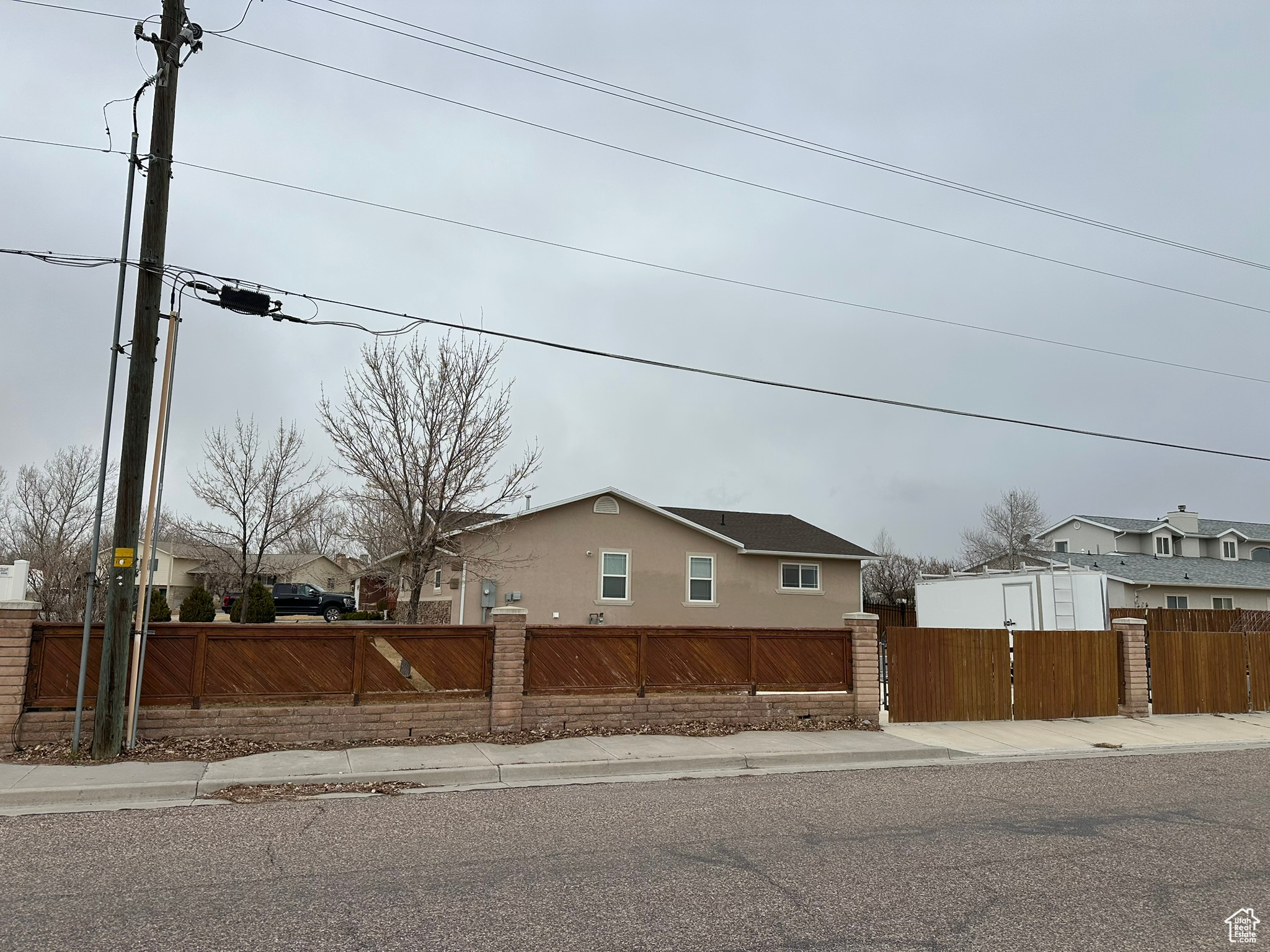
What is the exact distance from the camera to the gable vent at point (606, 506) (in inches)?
1045

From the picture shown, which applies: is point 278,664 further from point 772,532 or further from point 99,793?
point 772,532

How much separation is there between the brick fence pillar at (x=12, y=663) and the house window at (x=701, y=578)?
64.0 feet

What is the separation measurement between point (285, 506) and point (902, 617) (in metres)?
22.8

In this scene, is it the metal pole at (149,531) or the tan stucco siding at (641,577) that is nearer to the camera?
the metal pole at (149,531)

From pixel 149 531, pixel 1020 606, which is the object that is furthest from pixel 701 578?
pixel 149 531

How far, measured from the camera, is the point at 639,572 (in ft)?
88.0

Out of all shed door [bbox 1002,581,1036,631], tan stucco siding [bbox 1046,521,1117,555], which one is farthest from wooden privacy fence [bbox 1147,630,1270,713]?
tan stucco siding [bbox 1046,521,1117,555]

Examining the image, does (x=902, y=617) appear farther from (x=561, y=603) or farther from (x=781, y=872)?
(x=781, y=872)

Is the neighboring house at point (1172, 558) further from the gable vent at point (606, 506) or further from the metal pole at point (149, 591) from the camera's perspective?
the metal pole at point (149, 591)

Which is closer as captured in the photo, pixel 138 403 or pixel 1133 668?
pixel 138 403

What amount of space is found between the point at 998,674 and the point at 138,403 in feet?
43.4

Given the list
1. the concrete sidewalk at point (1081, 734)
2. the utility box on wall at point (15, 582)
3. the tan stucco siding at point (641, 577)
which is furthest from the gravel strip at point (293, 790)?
the tan stucco siding at point (641, 577)

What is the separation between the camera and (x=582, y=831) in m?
7.46

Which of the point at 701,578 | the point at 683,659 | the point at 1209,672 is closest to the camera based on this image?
the point at 683,659
